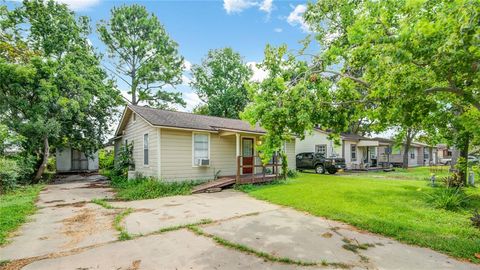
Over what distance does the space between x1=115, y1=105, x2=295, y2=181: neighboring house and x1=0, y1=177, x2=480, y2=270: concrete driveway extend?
168 inches

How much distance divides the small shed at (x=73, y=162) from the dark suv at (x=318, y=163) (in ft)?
57.5

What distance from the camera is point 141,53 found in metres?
26.4

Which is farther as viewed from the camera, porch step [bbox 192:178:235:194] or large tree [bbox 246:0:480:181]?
porch step [bbox 192:178:235:194]

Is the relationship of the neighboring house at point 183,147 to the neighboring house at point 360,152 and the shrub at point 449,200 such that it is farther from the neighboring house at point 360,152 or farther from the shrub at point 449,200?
the neighboring house at point 360,152

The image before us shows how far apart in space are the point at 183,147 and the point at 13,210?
245 inches

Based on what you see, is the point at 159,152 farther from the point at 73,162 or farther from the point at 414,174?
the point at 414,174

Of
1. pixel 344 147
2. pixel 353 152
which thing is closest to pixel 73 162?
pixel 344 147

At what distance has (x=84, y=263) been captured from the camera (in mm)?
3809

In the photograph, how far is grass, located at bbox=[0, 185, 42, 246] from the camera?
216 inches

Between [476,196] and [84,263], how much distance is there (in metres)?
11.5

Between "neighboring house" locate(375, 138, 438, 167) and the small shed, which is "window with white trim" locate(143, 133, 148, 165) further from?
"neighboring house" locate(375, 138, 438, 167)

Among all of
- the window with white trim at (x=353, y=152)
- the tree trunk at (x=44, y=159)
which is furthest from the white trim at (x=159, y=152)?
the window with white trim at (x=353, y=152)

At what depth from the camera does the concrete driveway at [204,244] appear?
3.80 meters

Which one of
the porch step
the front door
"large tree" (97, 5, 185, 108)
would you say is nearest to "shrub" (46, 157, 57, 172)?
"large tree" (97, 5, 185, 108)
